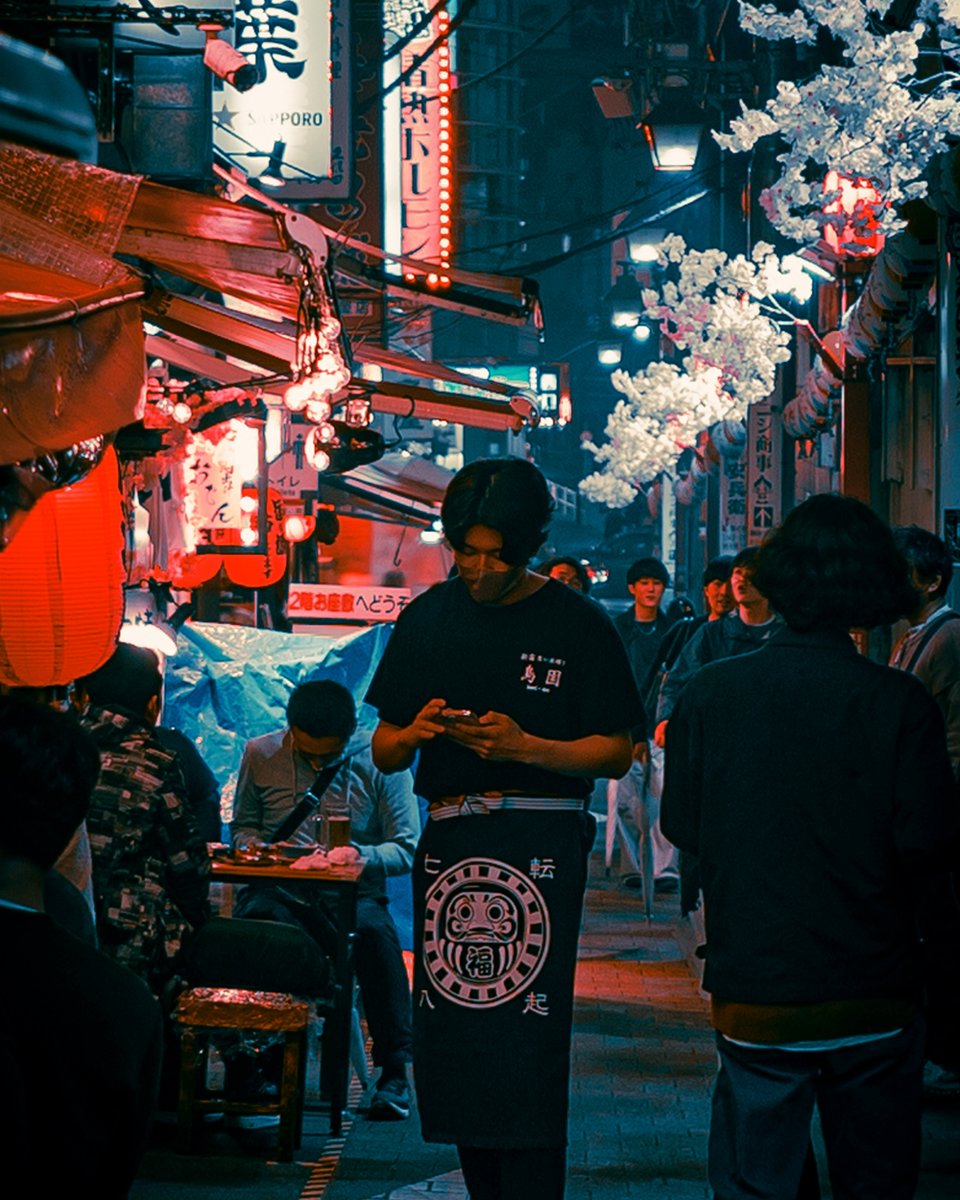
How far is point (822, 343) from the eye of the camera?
1756cm

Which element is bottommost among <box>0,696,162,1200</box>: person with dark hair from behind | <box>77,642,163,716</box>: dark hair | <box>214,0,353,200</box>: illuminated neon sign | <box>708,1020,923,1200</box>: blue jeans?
<box>708,1020,923,1200</box>: blue jeans

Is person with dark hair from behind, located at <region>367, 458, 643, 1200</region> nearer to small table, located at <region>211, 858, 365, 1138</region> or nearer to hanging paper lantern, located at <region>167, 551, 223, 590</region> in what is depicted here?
small table, located at <region>211, 858, 365, 1138</region>

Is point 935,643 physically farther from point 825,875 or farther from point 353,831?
point 825,875

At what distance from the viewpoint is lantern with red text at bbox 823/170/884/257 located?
10.8m

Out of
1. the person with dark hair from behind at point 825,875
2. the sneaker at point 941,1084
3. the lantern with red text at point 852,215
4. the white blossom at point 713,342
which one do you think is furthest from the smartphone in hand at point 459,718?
the white blossom at point 713,342

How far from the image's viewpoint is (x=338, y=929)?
8.04 metres

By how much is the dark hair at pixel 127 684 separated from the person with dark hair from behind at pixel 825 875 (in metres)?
3.26

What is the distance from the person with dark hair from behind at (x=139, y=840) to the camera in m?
6.91

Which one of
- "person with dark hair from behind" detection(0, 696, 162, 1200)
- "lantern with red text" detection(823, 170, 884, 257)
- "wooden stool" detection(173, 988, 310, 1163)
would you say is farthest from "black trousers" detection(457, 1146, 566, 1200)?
"lantern with red text" detection(823, 170, 884, 257)

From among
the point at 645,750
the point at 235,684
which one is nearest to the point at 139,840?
the point at 235,684

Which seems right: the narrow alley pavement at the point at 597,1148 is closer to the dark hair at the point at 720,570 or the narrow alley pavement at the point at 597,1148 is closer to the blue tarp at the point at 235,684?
the dark hair at the point at 720,570

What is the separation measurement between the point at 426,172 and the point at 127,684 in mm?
16718

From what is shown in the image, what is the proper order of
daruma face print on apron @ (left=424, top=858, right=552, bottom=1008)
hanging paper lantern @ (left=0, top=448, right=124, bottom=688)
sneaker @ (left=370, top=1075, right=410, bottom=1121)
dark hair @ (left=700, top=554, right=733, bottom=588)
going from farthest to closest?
dark hair @ (left=700, top=554, right=733, bottom=588) → sneaker @ (left=370, top=1075, right=410, bottom=1121) → hanging paper lantern @ (left=0, top=448, right=124, bottom=688) → daruma face print on apron @ (left=424, top=858, right=552, bottom=1008)

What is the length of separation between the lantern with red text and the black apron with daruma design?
6074 mm
